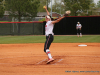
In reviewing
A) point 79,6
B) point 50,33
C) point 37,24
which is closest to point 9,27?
point 37,24

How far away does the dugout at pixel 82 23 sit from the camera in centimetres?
3359

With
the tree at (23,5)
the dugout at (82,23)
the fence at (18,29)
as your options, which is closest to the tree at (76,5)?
the tree at (23,5)

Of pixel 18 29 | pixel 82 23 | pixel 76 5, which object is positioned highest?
pixel 76 5

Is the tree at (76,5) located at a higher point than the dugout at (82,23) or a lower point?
higher

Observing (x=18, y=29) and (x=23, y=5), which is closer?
(x=18, y=29)

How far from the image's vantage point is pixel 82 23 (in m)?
33.9

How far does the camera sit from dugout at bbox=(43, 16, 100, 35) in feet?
110

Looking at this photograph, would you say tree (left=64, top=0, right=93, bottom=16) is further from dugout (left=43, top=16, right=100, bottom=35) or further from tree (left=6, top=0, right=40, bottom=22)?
dugout (left=43, top=16, right=100, bottom=35)

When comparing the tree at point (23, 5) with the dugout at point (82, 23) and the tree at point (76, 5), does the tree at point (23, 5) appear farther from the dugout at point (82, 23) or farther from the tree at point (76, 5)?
the tree at point (76, 5)

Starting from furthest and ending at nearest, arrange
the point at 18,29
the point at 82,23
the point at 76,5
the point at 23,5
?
1. the point at 76,5
2. the point at 23,5
3. the point at 18,29
4. the point at 82,23

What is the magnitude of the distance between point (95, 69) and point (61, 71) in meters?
1.28

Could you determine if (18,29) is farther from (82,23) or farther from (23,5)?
(82,23)

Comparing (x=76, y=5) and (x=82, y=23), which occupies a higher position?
(x=76, y=5)

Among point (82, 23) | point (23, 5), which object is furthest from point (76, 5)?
point (82, 23)
